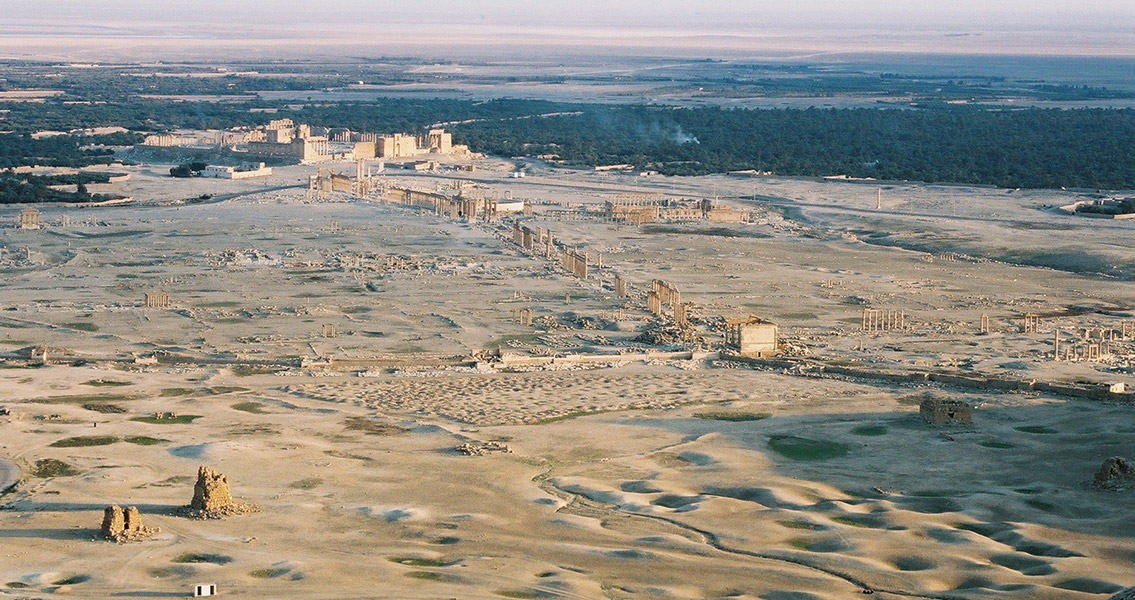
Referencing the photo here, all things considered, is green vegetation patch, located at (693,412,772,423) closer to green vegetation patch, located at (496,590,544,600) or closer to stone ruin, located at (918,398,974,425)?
stone ruin, located at (918,398,974,425)

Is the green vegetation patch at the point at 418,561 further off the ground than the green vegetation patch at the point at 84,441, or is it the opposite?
the green vegetation patch at the point at 418,561

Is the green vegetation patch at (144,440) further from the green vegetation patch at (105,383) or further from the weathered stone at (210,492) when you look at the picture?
the green vegetation patch at (105,383)

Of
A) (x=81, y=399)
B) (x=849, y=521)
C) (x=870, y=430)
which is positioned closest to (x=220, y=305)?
(x=81, y=399)

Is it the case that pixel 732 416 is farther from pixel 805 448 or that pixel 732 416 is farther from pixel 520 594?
pixel 520 594

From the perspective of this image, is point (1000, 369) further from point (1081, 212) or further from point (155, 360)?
point (1081, 212)

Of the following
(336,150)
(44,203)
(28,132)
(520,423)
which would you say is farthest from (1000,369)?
(28,132)

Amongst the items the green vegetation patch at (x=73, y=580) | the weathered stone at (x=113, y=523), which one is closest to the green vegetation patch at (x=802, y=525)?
the weathered stone at (x=113, y=523)

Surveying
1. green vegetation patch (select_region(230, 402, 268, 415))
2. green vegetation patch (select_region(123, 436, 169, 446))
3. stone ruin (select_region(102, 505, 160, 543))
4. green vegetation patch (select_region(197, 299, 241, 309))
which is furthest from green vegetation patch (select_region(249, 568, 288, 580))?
green vegetation patch (select_region(197, 299, 241, 309))
